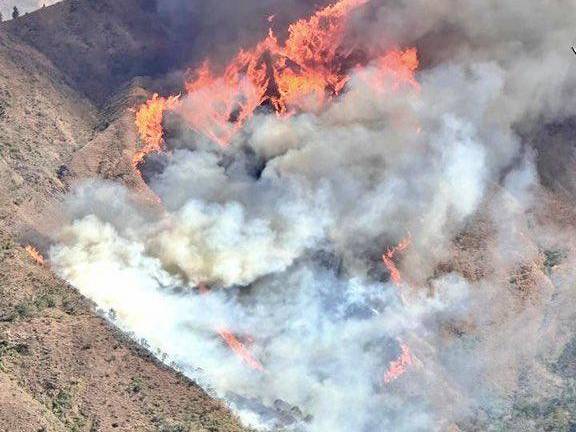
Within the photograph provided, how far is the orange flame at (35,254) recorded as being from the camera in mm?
34469

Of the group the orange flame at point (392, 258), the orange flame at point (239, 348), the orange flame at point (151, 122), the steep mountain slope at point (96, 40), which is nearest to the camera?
the orange flame at point (239, 348)

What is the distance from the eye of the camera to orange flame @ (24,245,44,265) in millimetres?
34469

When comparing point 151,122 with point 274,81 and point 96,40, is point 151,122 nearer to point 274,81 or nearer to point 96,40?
point 274,81

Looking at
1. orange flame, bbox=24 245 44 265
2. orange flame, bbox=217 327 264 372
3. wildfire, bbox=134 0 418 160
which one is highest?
wildfire, bbox=134 0 418 160

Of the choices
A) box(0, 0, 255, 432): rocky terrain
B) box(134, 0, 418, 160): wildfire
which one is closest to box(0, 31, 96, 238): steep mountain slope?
box(0, 0, 255, 432): rocky terrain

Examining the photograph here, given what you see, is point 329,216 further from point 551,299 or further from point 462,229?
point 551,299

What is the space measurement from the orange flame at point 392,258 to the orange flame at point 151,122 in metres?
18.3

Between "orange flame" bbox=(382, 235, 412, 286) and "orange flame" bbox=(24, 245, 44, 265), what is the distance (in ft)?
70.9

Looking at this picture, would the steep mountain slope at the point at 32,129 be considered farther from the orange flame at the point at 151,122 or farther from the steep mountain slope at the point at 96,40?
the orange flame at the point at 151,122

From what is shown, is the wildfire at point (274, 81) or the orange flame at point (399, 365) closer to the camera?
the orange flame at point (399, 365)

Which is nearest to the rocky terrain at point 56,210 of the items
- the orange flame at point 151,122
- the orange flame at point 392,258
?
the orange flame at point 151,122

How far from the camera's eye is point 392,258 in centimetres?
4584

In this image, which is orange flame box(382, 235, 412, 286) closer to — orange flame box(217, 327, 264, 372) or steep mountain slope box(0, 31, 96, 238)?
orange flame box(217, 327, 264, 372)

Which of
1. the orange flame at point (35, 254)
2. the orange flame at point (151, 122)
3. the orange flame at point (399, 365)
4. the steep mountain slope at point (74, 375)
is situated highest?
the orange flame at point (151, 122)
